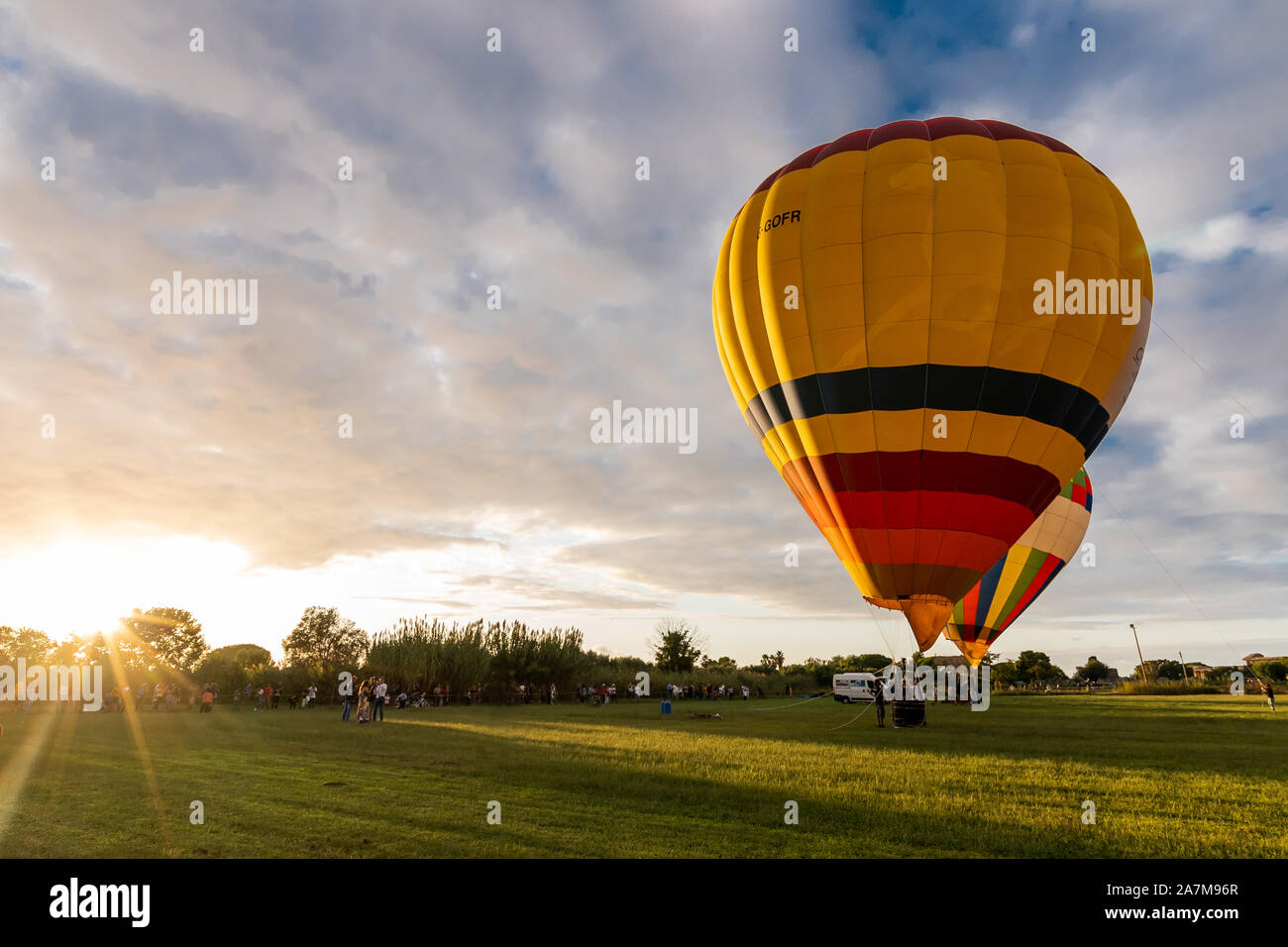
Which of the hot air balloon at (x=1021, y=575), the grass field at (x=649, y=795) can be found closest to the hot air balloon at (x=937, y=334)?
the grass field at (x=649, y=795)

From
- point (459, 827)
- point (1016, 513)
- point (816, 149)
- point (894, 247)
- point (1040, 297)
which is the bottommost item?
point (459, 827)

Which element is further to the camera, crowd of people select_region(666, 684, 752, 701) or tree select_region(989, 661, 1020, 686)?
tree select_region(989, 661, 1020, 686)

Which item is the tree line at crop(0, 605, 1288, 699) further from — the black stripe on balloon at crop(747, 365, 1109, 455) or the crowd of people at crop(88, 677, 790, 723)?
the black stripe on balloon at crop(747, 365, 1109, 455)

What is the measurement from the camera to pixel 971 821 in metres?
7.76

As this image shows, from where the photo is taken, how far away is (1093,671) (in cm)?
10075

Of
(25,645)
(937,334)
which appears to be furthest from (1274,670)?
(25,645)

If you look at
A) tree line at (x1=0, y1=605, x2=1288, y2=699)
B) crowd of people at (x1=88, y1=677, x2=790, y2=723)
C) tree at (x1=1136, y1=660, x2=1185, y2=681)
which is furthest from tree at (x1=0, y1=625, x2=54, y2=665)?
tree at (x1=1136, y1=660, x2=1185, y2=681)

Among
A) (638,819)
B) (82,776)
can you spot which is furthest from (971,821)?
(82,776)

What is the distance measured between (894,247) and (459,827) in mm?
13047

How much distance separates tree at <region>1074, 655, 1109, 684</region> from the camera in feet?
327

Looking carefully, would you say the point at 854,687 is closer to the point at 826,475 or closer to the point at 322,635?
the point at 826,475

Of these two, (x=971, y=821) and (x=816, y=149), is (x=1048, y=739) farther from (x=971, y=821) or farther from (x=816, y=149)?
(x=816, y=149)

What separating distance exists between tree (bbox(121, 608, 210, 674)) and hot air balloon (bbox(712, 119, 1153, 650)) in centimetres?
9038

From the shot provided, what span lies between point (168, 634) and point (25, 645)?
13752 millimetres
